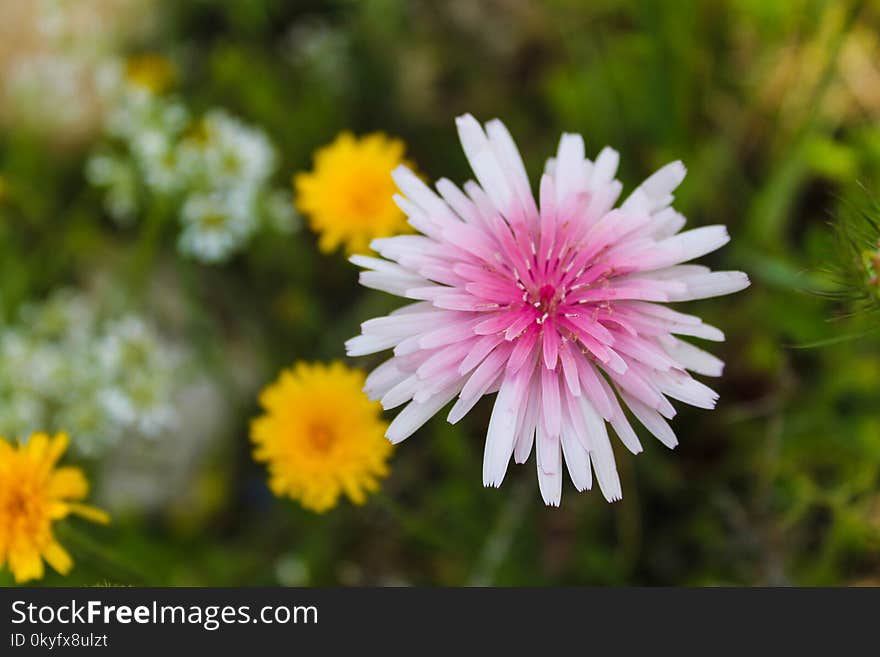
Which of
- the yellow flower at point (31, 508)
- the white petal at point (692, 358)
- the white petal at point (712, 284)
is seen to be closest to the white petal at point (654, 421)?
the white petal at point (692, 358)

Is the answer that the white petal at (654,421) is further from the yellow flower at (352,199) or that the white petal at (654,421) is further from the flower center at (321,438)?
the yellow flower at (352,199)

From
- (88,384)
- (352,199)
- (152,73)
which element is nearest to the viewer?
(352,199)

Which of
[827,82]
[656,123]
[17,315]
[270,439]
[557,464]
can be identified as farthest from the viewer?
[17,315]

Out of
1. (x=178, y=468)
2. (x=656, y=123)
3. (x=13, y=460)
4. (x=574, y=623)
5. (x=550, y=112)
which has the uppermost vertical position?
(x=550, y=112)

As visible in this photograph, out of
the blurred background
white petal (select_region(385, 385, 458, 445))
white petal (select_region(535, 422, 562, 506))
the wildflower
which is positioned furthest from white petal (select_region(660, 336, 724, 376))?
the wildflower

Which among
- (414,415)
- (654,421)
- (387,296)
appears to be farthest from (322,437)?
(654,421)

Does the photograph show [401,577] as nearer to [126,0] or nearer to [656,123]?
[656,123]

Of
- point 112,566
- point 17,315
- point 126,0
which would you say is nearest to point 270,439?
point 112,566

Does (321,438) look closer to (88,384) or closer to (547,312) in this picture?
(547,312)
